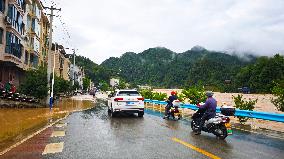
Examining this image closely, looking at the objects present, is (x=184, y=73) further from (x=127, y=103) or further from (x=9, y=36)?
(x=127, y=103)

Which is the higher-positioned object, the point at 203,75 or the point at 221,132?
the point at 203,75

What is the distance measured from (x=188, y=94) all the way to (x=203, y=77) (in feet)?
408

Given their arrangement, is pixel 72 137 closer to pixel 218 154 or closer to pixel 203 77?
pixel 218 154

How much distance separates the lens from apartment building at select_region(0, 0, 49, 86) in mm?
33478

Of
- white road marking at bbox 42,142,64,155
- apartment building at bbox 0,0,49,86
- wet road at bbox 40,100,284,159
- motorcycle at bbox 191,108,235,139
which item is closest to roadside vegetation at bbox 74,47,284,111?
apartment building at bbox 0,0,49,86

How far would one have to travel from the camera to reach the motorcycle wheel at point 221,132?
36.1 feet

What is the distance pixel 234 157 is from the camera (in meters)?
7.62

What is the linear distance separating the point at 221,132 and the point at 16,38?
32.5m

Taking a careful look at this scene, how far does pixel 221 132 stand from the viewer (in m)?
11.2

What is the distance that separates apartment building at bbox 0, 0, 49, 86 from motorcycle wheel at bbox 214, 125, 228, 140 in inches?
1054

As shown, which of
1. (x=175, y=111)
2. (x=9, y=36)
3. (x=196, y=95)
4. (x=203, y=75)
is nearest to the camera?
(x=175, y=111)

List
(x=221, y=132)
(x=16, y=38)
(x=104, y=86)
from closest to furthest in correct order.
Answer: (x=221, y=132), (x=16, y=38), (x=104, y=86)

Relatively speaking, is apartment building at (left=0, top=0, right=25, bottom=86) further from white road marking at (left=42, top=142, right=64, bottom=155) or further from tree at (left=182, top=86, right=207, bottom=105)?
white road marking at (left=42, top=142, right=64, bottom=155)

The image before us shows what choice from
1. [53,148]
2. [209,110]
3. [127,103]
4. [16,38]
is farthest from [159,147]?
[16,38]
